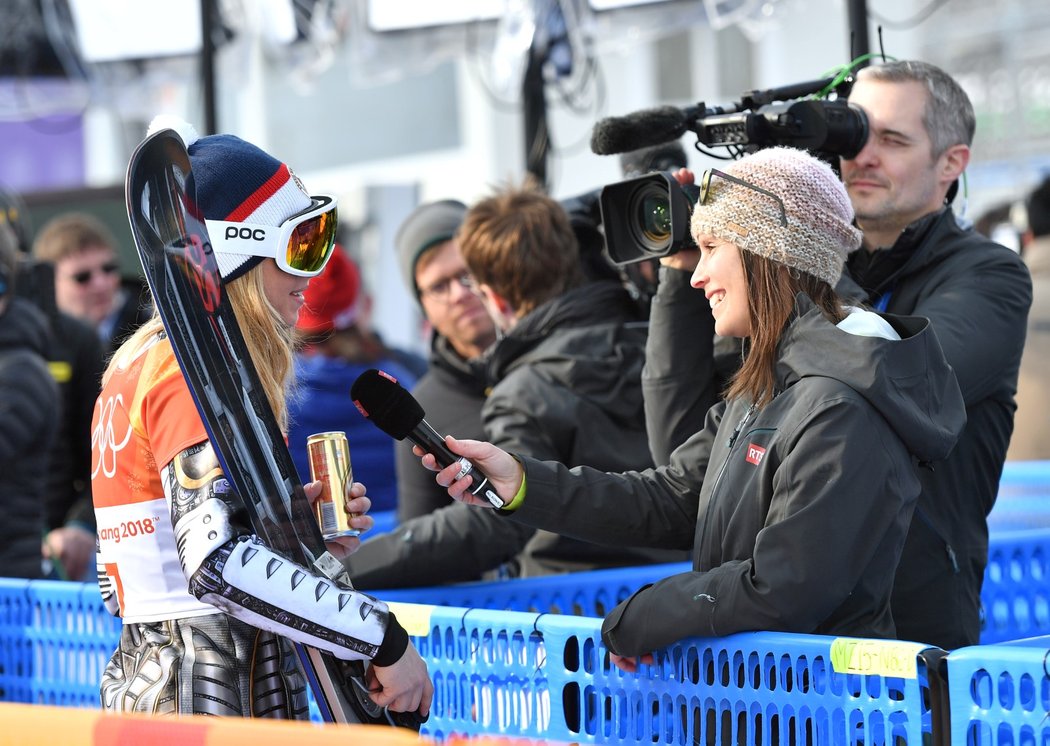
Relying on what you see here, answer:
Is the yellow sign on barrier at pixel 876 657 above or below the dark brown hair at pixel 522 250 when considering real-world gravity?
below

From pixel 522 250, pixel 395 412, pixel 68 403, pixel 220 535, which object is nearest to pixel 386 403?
pixel 395 412

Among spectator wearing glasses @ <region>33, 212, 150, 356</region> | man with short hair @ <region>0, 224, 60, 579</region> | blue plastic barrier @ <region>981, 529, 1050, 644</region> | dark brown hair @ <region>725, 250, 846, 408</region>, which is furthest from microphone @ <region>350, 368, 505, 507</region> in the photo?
spectator wearing glasses @ <region>33, 212, 150, 356</region>

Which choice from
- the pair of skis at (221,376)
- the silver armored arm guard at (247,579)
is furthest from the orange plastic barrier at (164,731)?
the pair of skis at (221,376)

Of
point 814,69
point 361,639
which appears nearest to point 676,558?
point 361,639

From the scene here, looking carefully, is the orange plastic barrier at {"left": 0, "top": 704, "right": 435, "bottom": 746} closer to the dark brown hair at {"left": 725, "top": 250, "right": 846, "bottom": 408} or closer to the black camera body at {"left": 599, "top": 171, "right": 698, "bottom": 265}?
the dark brown hair at {"left": 725, "top": 250, "right": 846, "bottom": 408}

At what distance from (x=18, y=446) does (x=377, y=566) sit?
1.19 meters

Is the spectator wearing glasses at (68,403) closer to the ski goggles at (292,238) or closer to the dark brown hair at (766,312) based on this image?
the ski goggles at (292,238)

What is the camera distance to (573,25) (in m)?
5.59

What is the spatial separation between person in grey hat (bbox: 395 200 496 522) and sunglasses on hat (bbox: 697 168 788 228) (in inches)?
52.4

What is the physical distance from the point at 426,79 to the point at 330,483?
1134 centimetres

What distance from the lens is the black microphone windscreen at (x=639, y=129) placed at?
288 centimetres

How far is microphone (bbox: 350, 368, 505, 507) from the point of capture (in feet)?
7.31

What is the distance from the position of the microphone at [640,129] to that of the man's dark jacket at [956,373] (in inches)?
12.6

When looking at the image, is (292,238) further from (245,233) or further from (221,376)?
(221,376)
